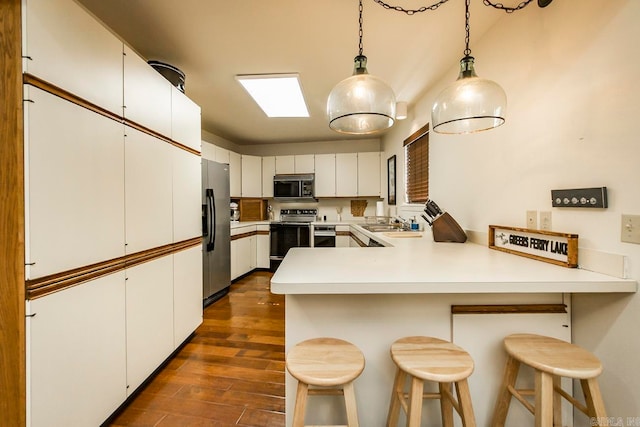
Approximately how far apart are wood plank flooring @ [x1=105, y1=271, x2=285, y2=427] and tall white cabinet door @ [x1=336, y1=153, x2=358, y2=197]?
8.74ft

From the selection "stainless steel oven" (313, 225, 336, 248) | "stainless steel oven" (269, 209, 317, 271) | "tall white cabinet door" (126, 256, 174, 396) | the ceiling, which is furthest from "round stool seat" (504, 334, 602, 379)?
"stainless steel oven" (269, 209, 317, 271)

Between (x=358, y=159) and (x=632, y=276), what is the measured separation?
3.97m

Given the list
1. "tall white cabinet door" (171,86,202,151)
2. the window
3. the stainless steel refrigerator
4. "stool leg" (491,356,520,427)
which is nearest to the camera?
"stool leg" (491,356,520,427)

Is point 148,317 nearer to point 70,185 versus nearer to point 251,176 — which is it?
point 70,185

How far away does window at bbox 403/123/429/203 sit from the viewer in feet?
9.79

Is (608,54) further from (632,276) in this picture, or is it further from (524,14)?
(632,276)

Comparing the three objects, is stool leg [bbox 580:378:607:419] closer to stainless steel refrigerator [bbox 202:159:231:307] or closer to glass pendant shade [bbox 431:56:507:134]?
glass pendant shade [bbox 431:56:507:134]

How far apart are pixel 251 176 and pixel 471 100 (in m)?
4.25

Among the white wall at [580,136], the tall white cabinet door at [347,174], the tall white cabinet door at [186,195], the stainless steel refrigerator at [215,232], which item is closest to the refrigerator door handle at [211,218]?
the stainless steel refrigerator at [215,232]

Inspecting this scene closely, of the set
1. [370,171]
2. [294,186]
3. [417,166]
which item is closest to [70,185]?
[417,166]

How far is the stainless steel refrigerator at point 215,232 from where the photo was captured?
3.09 m

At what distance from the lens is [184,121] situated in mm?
2217

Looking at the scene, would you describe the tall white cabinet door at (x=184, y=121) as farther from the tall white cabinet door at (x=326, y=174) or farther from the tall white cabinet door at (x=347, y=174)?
the tall white cabinet door at (x=347, y=174)

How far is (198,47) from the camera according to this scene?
6.65ft
